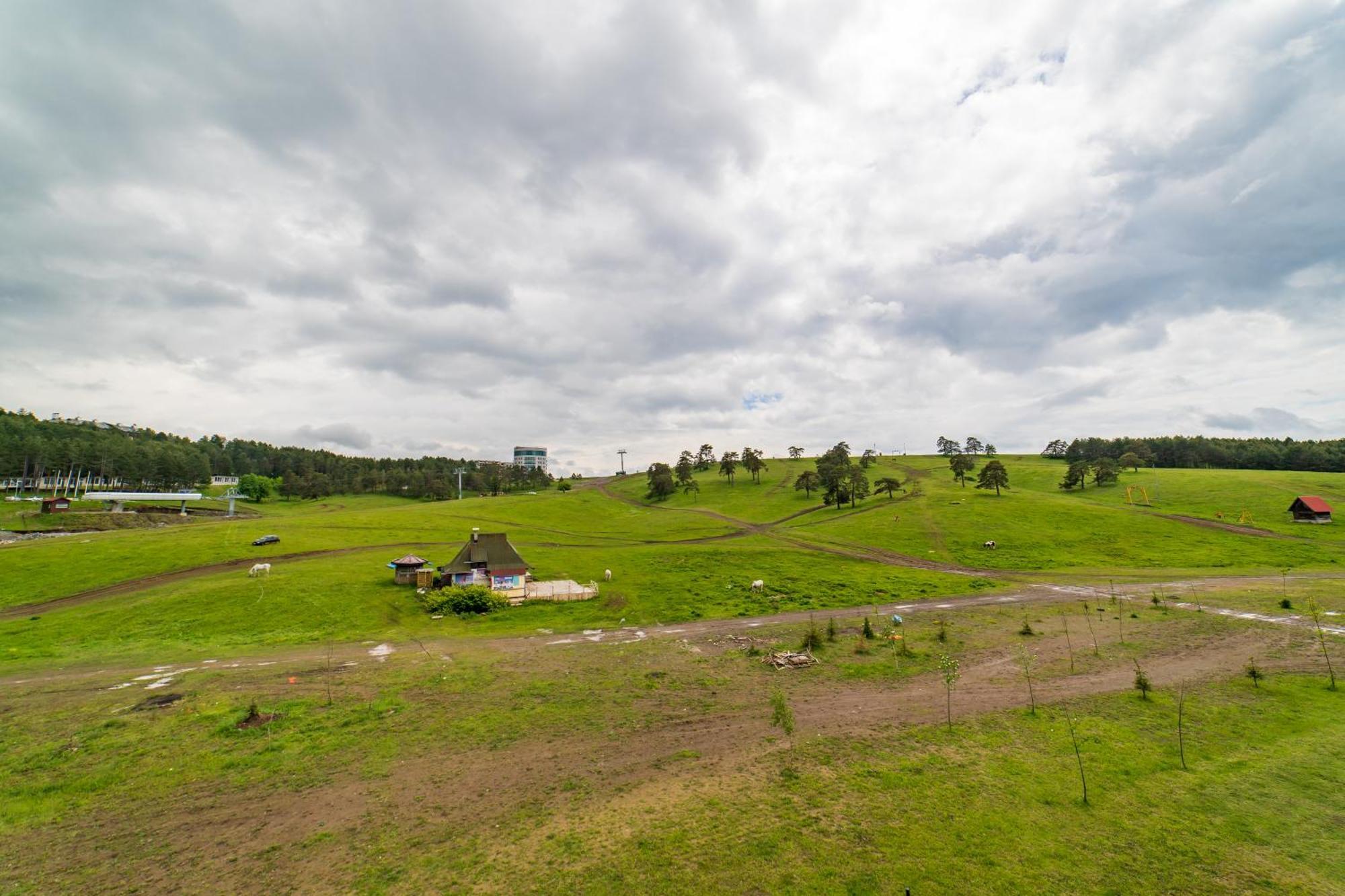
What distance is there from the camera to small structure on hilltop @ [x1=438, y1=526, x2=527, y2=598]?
49594 millimetres

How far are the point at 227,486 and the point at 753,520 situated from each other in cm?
18501

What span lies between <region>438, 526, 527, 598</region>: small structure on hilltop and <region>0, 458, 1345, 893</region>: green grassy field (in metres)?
4.33

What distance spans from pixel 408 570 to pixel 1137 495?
132 m

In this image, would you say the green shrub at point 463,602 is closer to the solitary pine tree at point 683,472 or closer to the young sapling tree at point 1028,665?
the young sapling tree at point 1028,665

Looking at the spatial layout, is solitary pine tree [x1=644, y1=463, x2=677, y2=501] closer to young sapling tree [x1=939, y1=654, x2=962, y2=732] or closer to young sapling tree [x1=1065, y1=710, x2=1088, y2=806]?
young sapling tree [x1=939, y1=654, x2=962, y2=732]

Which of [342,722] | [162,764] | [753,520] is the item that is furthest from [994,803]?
[753,520]

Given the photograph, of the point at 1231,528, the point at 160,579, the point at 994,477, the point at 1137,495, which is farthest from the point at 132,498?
the point at 1137,495

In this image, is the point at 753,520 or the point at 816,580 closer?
the point at 816,580

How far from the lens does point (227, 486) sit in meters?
168

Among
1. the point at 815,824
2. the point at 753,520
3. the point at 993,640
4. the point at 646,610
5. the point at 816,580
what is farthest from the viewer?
the point at 753,520

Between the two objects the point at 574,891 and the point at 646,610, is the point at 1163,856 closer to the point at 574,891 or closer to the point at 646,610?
the point at 574,891

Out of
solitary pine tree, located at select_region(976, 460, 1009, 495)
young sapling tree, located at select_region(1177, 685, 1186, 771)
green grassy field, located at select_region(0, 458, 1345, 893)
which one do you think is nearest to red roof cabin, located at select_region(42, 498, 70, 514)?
green grassy field, located at select_region(0, 458, 1345, 893)

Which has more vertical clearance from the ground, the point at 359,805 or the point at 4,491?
the point at 4,491

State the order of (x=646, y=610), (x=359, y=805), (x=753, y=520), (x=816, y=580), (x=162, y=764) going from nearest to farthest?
(x=359, y=805) < (x=162, y=764) < (x=646, y=610) < (x=816, y=580) < (x=753, y=520)
